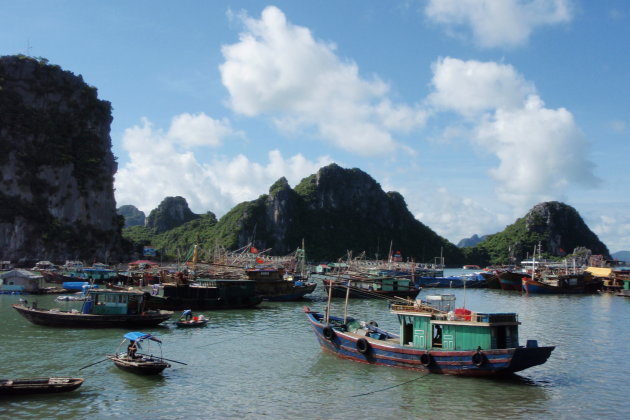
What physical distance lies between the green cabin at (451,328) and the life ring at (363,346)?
166cm

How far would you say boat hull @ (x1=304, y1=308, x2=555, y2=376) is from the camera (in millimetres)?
21234

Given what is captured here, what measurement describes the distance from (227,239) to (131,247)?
56.8 m

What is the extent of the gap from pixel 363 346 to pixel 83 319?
19.0 meters

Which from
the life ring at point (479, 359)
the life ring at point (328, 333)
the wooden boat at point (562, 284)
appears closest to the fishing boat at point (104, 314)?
the life ring at point (328, 333)

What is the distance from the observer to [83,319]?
3256cm

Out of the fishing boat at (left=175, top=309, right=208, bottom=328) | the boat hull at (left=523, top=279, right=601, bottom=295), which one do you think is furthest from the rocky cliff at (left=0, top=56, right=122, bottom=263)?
the boat hull at (left=523, top=279, right=601, bottom=295)

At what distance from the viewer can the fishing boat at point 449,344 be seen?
2147 cm

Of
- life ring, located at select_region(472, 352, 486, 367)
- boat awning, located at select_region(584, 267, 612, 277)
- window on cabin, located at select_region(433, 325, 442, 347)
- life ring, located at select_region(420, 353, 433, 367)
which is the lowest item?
life ring, located at select_region(420, 353, 433, 367)

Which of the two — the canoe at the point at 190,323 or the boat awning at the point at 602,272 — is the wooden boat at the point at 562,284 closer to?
the boat awning at the point at 602,272

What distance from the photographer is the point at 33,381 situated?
728 inches

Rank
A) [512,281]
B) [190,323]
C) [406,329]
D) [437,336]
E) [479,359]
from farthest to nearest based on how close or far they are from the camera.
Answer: [512,281], [190,323], [406,329], [437,336], [479,359]

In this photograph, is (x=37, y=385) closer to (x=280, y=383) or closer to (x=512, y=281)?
(x=280, y=383)

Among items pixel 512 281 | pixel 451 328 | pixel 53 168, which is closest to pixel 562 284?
pixel 512 281

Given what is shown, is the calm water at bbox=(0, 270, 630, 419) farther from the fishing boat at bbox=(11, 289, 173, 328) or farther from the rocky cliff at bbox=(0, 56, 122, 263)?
the rocky cliff at bbox=(0, 56, 122, 263)
